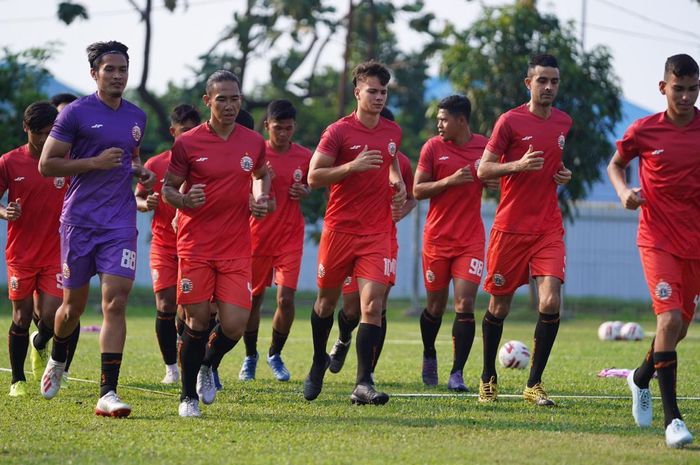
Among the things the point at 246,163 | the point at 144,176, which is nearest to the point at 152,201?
the point at 144,176

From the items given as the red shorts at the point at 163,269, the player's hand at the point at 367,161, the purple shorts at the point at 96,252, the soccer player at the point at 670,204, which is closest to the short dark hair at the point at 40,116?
the purple shorts at the point at 96,252

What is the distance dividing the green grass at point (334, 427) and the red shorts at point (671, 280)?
0.89 meters

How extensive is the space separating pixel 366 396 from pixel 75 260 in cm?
251

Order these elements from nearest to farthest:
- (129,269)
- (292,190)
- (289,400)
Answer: (129,269) < (289,400) < (292,190)

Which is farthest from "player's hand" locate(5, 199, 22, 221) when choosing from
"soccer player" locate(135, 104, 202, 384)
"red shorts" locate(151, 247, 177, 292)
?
"red shorts" locate(151, 247, 177, 292)

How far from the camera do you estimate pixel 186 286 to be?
983 cm

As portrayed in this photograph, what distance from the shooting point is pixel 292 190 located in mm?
12953

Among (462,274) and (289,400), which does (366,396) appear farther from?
(462,274)

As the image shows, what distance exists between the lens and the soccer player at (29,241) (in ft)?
37.6

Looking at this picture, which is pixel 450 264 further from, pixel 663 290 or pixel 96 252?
pixel 96 252

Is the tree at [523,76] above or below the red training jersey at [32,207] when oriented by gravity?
above

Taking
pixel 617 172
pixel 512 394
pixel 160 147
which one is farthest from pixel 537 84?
pixel 160 147

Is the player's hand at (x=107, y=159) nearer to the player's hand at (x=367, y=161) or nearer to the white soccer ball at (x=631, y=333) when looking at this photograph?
the player's hand at (x=367, y=161)

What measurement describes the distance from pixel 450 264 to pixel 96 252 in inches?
150
